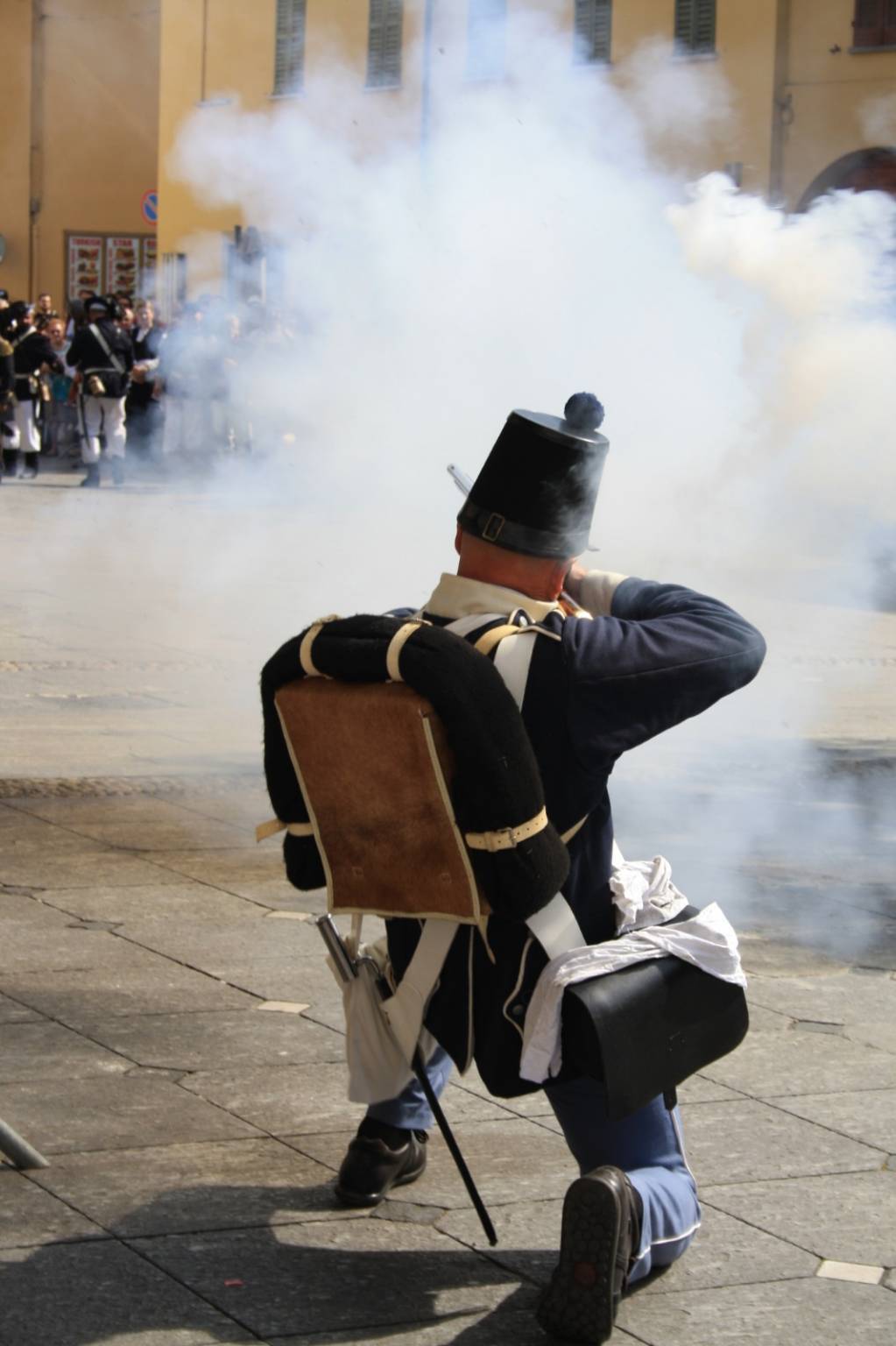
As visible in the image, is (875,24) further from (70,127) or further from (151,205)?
(70,127)

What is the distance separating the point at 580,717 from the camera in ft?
11.0

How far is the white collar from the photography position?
11.3 ft

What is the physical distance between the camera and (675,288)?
9.73m

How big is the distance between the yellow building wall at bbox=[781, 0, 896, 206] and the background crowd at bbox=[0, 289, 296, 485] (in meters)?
5.64

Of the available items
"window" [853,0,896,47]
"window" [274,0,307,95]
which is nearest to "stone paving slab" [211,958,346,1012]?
"window" [274,0,307,95]

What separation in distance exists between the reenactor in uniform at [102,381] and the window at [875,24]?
8512 mm

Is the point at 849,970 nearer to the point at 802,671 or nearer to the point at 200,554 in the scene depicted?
the point at 802,671

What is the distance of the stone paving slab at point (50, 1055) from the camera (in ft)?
14.7

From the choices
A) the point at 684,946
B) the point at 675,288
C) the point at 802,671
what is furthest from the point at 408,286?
the point at 684,946

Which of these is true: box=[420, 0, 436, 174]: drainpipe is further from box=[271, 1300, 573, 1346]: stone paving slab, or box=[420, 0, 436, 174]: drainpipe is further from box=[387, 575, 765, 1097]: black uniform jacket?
box=[271, 1300, 573, 1346]: stone paving slab

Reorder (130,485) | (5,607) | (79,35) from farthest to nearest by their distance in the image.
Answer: (130,485) → (79,35) → (5,607)

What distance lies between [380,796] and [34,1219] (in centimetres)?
108

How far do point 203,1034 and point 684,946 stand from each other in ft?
5.55

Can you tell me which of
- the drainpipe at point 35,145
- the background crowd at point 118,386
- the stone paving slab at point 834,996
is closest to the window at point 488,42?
the drainpipe at point 35,145
